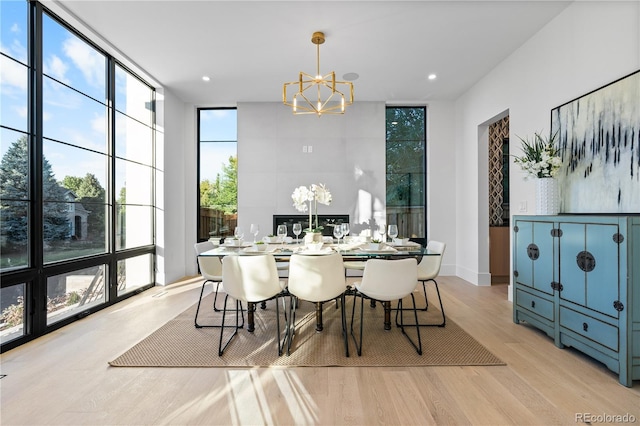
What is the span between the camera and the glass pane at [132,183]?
4.20 metres

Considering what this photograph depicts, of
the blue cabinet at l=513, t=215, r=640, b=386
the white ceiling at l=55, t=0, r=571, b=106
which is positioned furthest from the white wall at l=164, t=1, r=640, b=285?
the blue cabinet at l=513, t=215, r=640, b=386

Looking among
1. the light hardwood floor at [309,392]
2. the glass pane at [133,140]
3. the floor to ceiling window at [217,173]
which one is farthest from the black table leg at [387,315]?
the glass pane at [133,140]

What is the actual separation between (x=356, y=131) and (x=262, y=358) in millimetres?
4339

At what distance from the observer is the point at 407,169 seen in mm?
5859

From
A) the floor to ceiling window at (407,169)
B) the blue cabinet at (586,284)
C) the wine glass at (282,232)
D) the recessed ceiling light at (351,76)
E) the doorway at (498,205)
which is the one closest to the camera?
the blue cabinet at (586,284)

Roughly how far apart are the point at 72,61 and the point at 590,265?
209 inches

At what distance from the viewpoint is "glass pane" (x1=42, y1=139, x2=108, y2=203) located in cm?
315

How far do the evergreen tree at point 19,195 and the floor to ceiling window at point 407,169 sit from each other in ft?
15.8

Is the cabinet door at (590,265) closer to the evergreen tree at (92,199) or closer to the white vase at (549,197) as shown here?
the white vase at (549,197)

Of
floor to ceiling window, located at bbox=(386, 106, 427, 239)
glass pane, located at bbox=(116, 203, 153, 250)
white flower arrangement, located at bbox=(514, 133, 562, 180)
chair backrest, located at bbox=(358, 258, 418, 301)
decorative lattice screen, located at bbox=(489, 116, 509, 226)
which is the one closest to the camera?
chair backrest, located at bbox=(358, 258, 418, 301)

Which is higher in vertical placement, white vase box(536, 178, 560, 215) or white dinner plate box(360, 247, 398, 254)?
white vase box(536, 178, 560, 215)

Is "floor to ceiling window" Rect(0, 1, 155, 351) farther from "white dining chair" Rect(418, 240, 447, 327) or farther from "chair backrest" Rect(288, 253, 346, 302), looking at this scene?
"white dining chair" Rect(418, 240, 447, 327)

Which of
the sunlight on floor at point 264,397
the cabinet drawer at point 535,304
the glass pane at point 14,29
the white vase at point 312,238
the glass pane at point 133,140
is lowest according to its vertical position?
the sunlight on floor at point 264,397

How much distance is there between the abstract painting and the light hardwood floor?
1.33 meters
